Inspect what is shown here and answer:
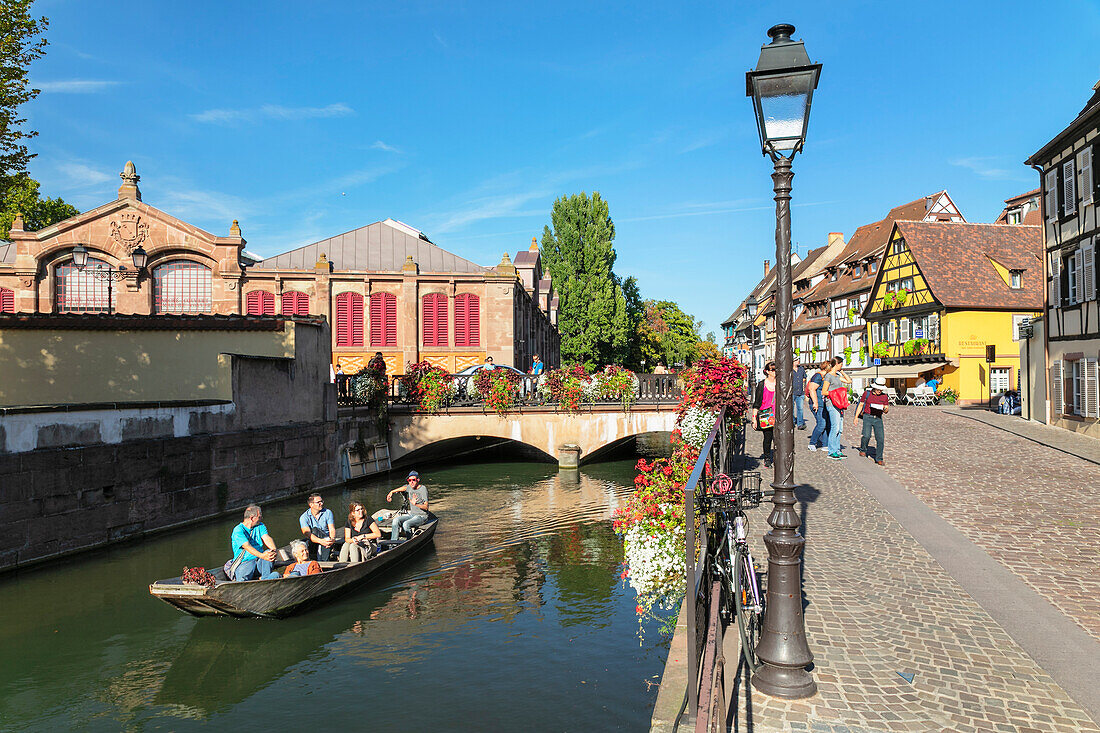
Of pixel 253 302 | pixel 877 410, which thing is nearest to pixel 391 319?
pixel 253 302

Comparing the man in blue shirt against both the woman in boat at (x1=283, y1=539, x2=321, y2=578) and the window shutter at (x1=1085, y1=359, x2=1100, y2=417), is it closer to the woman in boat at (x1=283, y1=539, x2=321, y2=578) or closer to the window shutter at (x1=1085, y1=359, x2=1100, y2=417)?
the woman in boat at (x1=283, y1=539, x2=321, y2=578)

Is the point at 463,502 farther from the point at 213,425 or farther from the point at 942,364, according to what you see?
the point at 942,364

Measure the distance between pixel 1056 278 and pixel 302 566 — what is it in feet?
82.5

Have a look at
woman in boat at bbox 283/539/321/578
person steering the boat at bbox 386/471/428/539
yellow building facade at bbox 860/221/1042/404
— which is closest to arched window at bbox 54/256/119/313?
person steering the boat at bbox 386/471/428/539

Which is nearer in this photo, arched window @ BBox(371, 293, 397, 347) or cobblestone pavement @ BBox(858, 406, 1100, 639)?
cobblestone pavement @ BBox(858, 406, 1100, 639)

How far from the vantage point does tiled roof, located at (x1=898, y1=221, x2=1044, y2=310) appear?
3819 centimetres

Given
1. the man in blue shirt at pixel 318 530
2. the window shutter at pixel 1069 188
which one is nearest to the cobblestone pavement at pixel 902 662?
the man in blue shirt at pixel 318 530

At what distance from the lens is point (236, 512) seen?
19.7 meters

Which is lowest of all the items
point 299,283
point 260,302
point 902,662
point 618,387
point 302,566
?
point 302,566

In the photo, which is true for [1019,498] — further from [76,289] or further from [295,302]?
[76,289]

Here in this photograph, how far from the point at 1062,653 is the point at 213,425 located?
18.6 m

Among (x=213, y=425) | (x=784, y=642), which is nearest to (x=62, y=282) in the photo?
(x=213, y=425)

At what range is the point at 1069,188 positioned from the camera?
76.0 feet

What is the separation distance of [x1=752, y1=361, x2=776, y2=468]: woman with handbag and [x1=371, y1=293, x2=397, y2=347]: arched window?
980 inches
